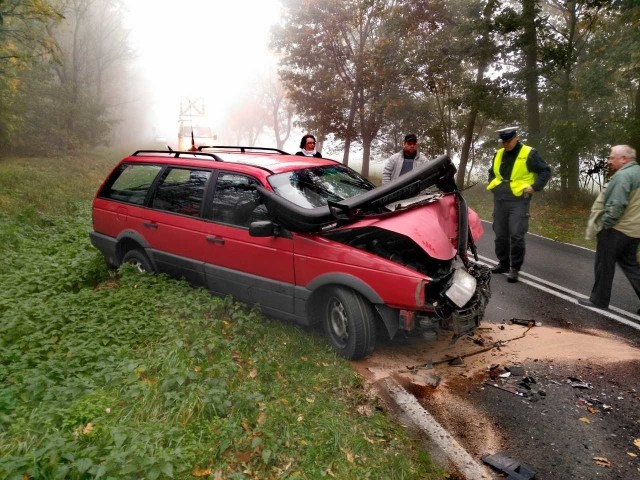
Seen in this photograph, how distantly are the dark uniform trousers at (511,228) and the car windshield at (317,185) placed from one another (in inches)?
A: 92.0

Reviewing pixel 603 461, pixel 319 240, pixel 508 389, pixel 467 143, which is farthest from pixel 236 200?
Result: pixel 467 143

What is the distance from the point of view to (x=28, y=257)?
7.21 metres

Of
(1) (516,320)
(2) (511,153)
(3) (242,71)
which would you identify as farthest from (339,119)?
(3) (242,71)

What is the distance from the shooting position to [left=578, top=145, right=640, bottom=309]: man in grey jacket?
525cm

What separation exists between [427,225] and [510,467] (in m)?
2.07

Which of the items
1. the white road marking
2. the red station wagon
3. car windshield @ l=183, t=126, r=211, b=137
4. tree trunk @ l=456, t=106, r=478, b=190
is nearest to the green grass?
the red station wagon

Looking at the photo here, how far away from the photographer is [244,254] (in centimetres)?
496

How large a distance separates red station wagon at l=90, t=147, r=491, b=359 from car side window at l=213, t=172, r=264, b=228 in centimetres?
1

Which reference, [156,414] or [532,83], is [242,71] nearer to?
[532,83]

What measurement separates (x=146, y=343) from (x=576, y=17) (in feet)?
52.7

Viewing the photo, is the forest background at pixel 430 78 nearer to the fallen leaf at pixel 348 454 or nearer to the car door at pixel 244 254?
the car door at pixel 244 254

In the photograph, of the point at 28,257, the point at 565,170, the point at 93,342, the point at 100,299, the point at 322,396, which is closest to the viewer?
the point at 322,396

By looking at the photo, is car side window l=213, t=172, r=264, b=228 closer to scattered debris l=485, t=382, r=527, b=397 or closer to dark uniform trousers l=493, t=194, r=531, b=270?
scattered debris l=485, t=382, r=527, b=397

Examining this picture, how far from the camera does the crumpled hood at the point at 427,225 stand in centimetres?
410
